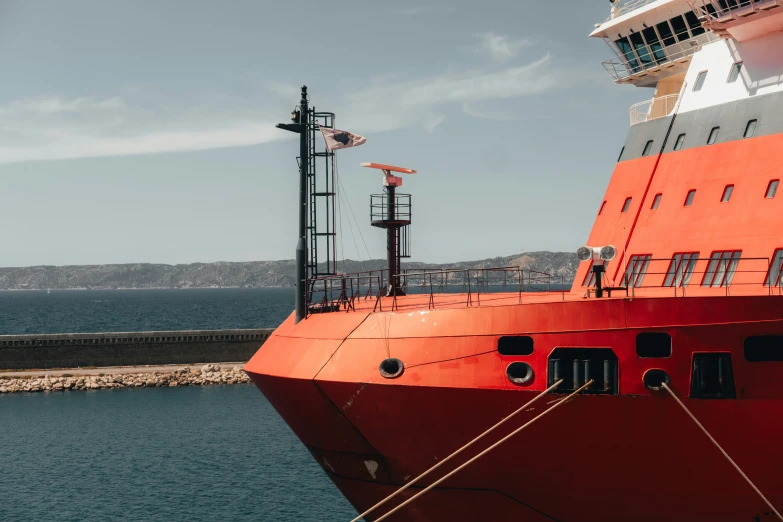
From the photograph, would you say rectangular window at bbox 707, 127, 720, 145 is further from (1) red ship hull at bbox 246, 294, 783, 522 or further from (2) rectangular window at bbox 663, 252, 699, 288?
(1) red ship hull at bbox 246, 294, 783, 522

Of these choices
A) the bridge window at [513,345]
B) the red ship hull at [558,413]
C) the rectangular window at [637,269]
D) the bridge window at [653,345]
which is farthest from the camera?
the rectangular window at [637,269]

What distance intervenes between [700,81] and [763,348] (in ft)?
28.1

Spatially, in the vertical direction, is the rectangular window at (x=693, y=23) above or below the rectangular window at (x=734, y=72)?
above

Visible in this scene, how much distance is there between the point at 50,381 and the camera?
191ft

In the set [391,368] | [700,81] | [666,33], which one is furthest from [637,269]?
[666,33]

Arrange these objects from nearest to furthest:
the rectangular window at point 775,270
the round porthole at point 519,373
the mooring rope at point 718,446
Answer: the mooring rope at point 718,446 → the round porthole at point 519,373 → the rectangular window at point 775,270

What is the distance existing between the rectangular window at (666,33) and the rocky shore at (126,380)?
45.9 metres

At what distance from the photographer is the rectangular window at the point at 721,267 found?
17797 mm

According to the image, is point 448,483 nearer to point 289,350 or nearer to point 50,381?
point 289,350

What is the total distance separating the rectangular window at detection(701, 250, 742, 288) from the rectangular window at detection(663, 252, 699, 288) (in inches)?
16.7

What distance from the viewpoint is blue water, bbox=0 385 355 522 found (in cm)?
3016

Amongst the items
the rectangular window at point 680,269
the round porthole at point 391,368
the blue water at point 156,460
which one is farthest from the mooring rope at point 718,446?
the blue water at point 156,460

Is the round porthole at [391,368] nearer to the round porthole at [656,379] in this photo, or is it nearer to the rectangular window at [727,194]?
the round porthole at [656,379]

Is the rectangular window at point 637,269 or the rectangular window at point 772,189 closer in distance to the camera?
the rectangular window at point 772,189
